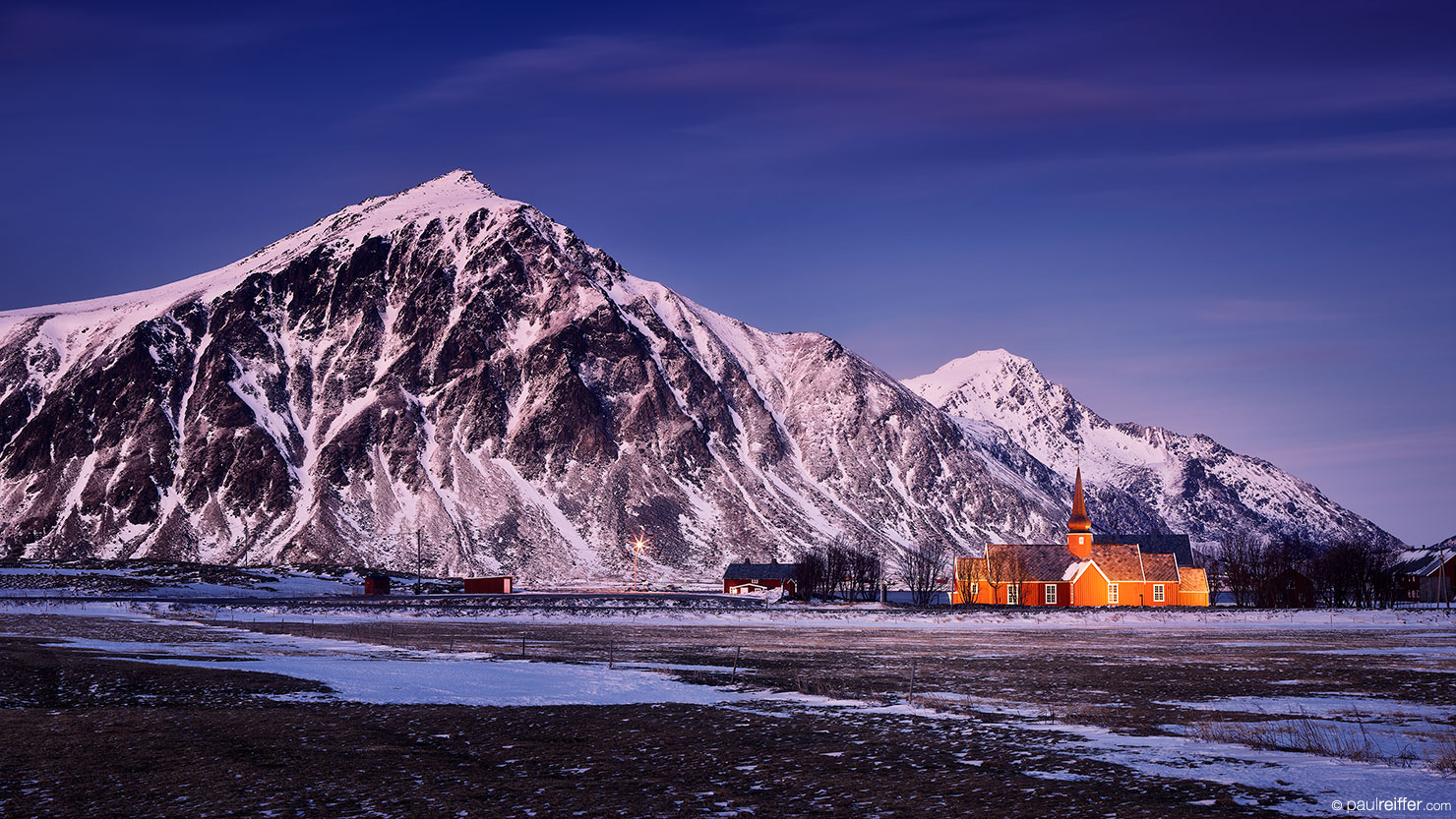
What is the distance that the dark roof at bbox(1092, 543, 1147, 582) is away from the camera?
133m

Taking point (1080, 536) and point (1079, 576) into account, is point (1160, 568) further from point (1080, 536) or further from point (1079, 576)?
point (1079, 576)

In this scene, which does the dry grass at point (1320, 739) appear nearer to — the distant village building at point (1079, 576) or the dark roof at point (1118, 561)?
the distant village building at point (1079, 576)

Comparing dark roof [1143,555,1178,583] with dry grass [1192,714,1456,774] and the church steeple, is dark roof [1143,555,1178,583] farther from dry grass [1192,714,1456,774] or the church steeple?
Result: dry grass [1192,714,1456,774]

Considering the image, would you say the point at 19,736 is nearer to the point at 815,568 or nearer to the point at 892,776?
the point at 892,776

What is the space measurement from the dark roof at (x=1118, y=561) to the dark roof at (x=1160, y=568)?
0.80 m

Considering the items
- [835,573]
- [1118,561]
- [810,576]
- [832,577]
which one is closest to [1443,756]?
[1118,561]

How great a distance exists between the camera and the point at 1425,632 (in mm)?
77938

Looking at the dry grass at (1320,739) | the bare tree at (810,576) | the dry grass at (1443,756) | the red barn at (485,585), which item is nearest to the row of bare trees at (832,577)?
the bare tree at (810,576)

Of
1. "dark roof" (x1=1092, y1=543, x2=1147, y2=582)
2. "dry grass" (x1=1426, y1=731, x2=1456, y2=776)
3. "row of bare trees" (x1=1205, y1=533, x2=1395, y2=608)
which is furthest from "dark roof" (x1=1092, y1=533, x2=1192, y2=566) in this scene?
"dry grass" (x1=1426, y1=731, x2=1456, y2=776)

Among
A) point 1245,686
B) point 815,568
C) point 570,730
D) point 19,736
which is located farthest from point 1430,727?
point 815,568

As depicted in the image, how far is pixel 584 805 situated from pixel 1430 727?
20.8 metres

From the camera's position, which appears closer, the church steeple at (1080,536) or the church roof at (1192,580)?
the church steeple at (1080,536)

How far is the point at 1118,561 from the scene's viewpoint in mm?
133625

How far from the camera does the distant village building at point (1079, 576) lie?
13225 cm
